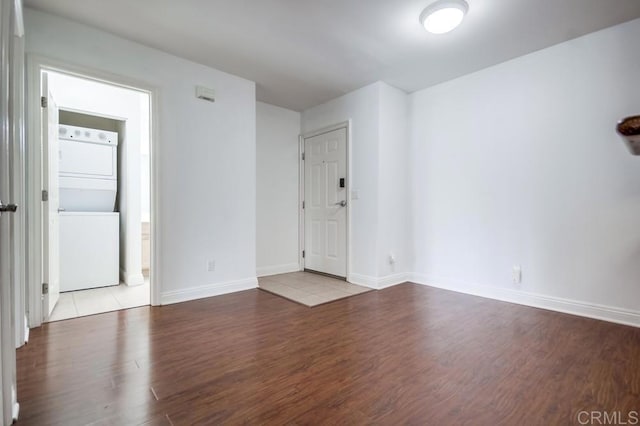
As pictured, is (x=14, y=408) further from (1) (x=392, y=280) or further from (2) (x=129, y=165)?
(1) (x=392, y=280)

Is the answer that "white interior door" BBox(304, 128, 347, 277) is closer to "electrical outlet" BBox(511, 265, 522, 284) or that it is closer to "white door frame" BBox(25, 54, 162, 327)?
"electrical outlet" BBox(511, 265, 522, 284)

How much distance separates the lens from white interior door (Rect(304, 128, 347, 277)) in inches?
156

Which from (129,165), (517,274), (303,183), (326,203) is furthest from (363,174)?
(129,165)

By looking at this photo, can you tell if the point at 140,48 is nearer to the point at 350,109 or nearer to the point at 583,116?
the point at 350,109

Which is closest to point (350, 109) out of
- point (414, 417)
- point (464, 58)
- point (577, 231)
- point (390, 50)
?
point (390, 50)

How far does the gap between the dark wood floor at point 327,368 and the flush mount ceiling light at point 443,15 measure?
2.28 meters

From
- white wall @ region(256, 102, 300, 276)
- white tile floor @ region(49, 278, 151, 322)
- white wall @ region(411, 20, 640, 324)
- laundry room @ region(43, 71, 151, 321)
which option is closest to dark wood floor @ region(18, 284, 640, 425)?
white tile floor @ region(49, 278, 151, 322)

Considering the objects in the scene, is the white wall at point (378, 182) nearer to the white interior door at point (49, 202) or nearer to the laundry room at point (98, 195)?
the laundry room at point (98, 195)

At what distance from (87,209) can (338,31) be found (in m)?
3.50

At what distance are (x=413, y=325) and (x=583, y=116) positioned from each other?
2.30m

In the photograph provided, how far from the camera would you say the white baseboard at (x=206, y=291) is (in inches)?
114

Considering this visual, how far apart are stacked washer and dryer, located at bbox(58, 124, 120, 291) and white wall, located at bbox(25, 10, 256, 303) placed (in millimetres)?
1255

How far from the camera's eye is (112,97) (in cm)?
355

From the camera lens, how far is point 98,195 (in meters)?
3.69
